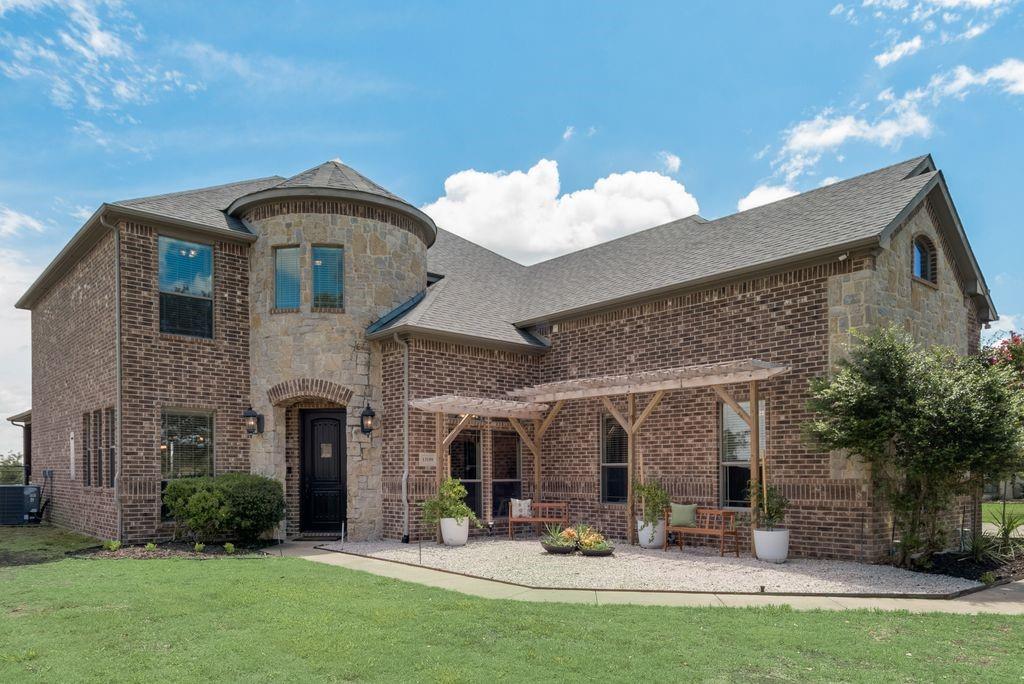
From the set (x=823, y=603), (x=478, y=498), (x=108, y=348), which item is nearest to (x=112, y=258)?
(x=108, y=348)

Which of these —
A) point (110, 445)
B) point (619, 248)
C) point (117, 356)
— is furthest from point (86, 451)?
point (619, 248)

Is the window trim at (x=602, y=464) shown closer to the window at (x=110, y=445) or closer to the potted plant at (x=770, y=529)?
the potted plant at (x=770, y=529)

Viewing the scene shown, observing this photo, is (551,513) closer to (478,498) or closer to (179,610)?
(478,498)

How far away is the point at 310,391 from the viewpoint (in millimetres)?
14320

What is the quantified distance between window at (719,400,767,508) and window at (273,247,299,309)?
869cm

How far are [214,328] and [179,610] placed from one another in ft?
26.7

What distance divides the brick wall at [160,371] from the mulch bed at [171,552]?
83 cm

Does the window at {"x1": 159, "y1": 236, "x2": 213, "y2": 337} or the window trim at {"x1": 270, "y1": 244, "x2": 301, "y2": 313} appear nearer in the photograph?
the window at {"x1": 159, "y1": 236, "x2": 213, "y2": 337}

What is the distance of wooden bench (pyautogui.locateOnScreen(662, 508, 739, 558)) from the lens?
37.8 feet

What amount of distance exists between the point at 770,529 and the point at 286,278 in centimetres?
1020

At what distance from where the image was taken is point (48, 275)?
17.7 meters

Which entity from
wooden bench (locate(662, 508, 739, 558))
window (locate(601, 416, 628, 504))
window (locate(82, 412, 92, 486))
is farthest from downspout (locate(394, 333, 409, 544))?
window (locate(82, 412, 92, 486))

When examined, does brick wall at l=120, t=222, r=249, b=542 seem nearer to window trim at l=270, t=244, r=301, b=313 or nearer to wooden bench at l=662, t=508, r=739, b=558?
window trim at l=270, t=244, r=301, b=313

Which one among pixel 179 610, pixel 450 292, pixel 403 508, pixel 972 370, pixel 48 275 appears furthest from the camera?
pixel 48 275
